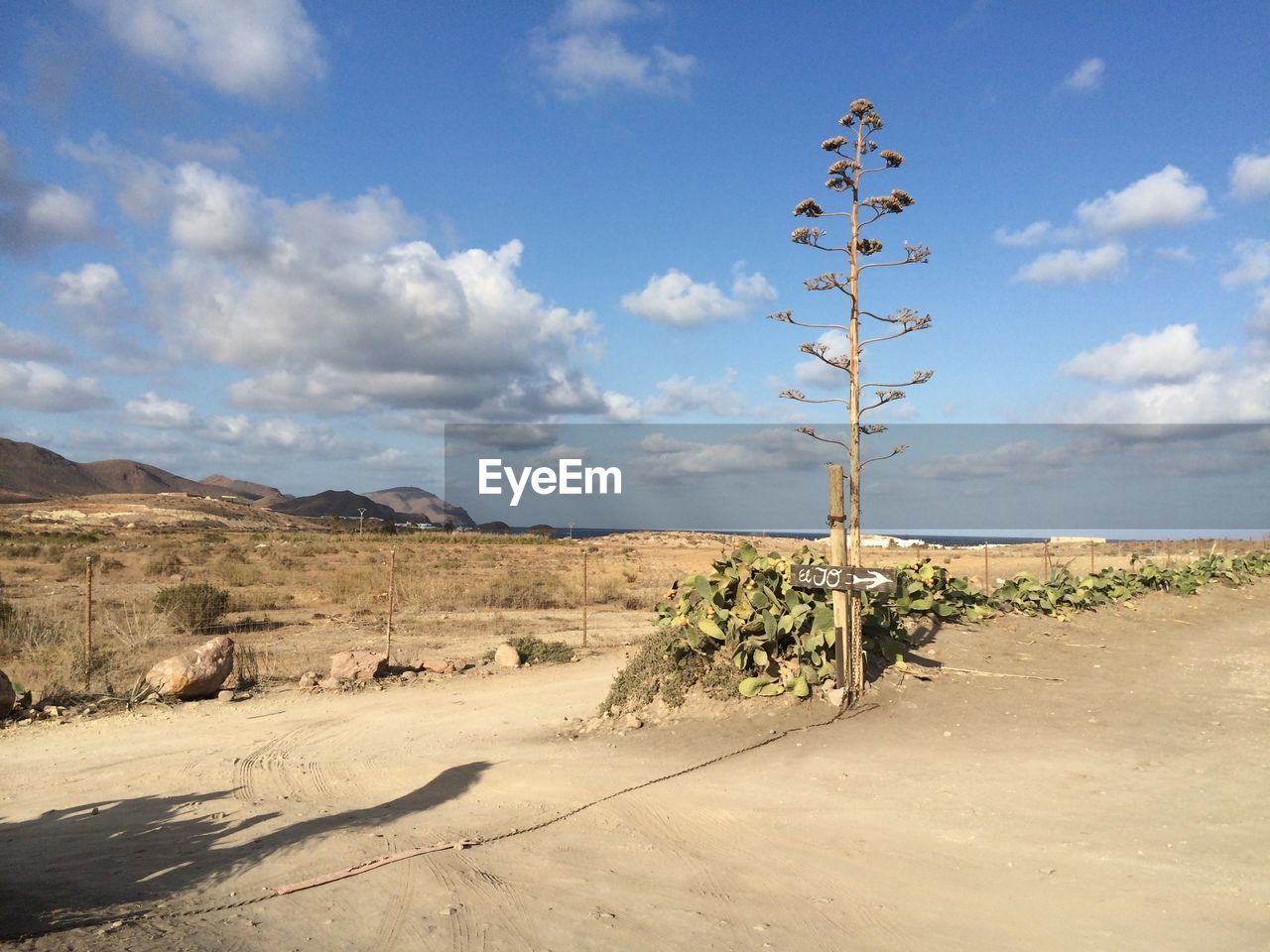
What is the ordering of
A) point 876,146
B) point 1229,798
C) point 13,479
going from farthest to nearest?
1. point 13,479
2. point 876,146
3. point 1229,798

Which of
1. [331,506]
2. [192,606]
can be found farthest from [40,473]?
[192,606]

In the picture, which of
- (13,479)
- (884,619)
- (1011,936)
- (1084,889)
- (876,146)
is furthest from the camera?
(13,479)

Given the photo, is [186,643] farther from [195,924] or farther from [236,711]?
[195,924]

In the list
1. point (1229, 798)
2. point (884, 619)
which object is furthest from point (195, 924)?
point (884, 619)

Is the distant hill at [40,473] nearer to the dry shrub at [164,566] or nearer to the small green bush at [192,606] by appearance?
the dry shrub at [164,566]

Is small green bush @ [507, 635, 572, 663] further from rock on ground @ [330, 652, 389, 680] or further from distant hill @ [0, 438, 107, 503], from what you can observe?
distant hill @ [0, 438, 107, 503]

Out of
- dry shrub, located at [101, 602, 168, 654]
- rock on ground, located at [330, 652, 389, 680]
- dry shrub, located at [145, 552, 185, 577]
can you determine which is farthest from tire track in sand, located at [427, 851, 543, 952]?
dry shrub, located at [145, 552, 185, 577]

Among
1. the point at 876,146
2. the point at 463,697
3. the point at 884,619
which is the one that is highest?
the point at 876,146

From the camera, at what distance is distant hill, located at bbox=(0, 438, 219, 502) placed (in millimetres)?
154625

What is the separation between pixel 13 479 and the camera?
15312cm

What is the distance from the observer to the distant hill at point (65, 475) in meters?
155

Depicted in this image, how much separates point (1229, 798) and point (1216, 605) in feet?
50.9

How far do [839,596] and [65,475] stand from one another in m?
195

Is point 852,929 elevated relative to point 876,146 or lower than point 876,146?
lower
